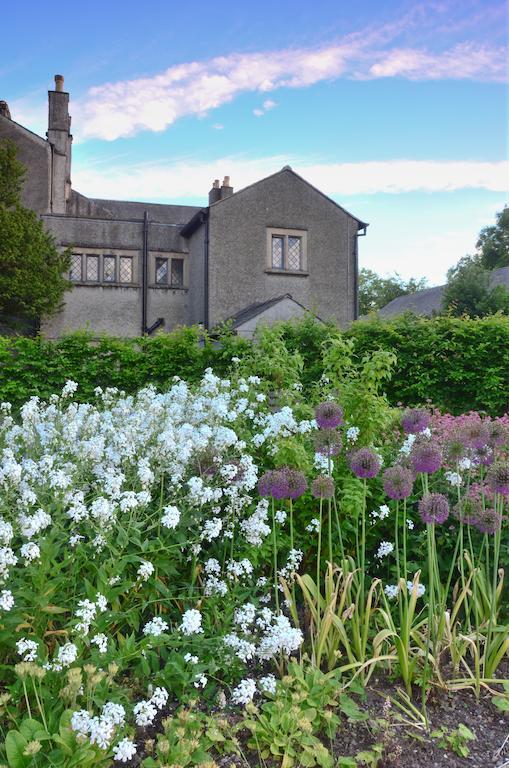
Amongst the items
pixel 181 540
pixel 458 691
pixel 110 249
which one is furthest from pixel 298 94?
pixel 110 249

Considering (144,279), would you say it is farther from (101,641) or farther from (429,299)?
(101,641)

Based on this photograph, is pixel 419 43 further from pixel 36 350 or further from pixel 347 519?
pixel 36 350

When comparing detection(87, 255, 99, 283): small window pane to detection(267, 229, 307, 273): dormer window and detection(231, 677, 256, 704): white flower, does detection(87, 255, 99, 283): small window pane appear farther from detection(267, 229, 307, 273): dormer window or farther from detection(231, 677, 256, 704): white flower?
detection(231, 677, 256, 704): white flower

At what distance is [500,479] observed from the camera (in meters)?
3.12

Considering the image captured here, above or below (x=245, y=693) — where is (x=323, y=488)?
above

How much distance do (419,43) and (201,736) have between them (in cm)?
741

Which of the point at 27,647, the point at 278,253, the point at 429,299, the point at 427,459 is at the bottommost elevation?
the point at 27,647

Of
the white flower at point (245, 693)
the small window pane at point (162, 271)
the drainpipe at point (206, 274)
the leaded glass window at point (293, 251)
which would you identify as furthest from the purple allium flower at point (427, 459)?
the small window pane at point (162, 271)

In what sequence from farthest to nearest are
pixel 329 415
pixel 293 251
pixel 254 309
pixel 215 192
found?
1. pixel 215 192
2. pixel 293 251
3. pixel 254 309
4. pixel 329 415

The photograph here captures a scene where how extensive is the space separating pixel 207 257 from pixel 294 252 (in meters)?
3.22

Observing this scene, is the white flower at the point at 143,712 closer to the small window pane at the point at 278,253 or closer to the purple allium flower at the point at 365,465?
the purple allium flower at the point at 365,465

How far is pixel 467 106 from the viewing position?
795cm

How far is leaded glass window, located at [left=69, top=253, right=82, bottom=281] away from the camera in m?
22.4

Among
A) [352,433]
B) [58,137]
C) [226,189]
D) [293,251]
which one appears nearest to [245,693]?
[352,433]
